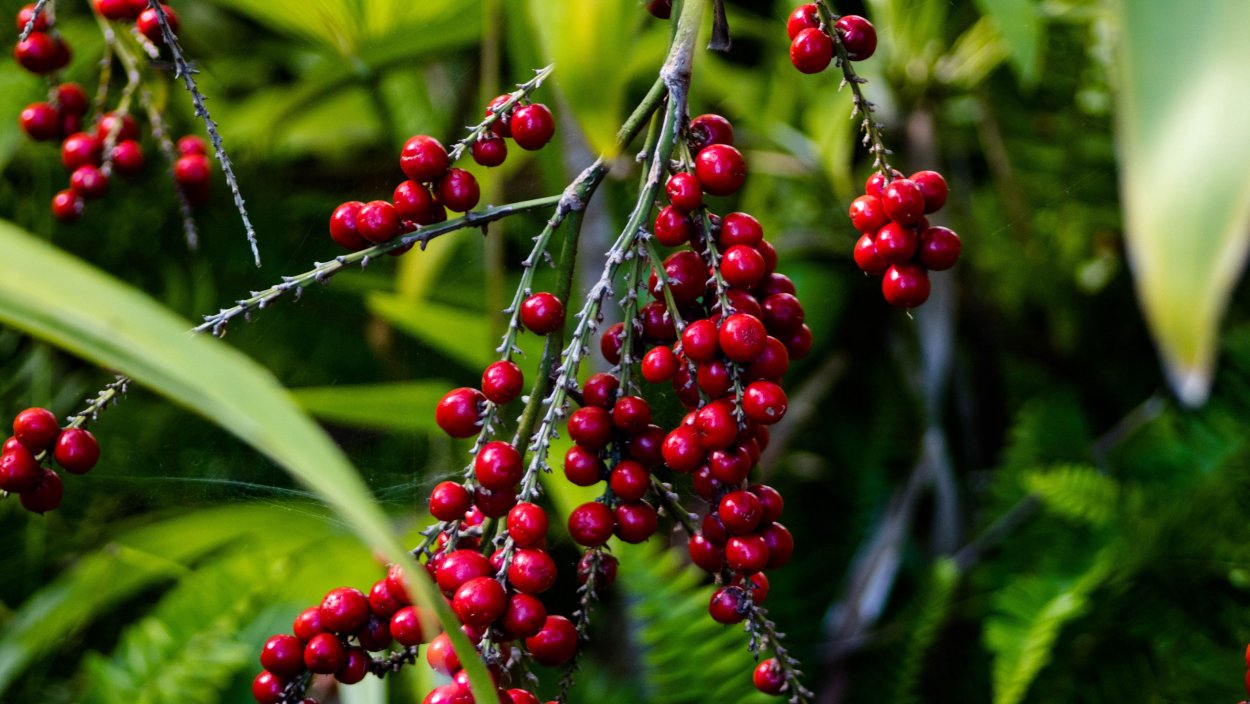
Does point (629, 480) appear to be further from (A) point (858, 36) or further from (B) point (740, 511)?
(A) point (858, 36)

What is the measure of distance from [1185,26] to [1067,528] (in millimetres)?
774

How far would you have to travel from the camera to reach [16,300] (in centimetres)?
20

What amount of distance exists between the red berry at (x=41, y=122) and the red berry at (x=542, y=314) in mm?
348

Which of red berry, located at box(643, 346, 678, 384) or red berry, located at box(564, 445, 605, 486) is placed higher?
red berry, located at box(643, 346, 678, 384)

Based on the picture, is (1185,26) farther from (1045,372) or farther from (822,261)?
(1045,372)

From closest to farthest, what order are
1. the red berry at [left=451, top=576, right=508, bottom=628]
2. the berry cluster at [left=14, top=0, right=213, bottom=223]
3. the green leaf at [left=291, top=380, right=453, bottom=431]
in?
the red berry at [left=451, top=576, right=508, bottom=628] → the berry cluster at [left=14, top=0, right=213, bottom=223] → the green leaf at [left=291, top=380, right=453, bottom=431]

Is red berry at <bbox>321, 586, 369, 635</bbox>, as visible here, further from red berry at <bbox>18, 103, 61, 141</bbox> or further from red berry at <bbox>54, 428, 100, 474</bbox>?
red berry at <bbox>18, 103, 61, 141</bbox>

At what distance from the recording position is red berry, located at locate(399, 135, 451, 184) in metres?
0.32

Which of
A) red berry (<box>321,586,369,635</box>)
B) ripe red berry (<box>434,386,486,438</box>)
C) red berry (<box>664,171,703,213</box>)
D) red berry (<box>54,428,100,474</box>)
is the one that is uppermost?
red berry (<box>54,428,100,474</box>)

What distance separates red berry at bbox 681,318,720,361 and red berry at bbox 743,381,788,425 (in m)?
0.02

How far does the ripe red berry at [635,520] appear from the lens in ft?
1.03

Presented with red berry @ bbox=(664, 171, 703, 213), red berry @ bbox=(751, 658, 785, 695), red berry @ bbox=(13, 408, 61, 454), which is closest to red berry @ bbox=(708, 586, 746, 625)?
red berry @ bbox=(751, 658, 785, 695)

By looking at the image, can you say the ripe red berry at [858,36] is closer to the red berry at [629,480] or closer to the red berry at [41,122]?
the red berry at [629,480]

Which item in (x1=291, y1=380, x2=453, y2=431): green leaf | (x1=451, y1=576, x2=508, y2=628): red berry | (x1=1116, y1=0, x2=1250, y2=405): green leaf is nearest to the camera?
(x1=1116, y1=0, x2=1250, y2=405): green leaf
